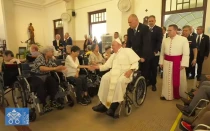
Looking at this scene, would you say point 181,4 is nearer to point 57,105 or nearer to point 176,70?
point 176,70

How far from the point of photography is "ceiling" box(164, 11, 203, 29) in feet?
15.0

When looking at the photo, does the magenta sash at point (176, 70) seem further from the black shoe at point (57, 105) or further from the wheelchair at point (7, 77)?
the wheelchair at point (7, 77)

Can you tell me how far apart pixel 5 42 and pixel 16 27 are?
1.05 meters

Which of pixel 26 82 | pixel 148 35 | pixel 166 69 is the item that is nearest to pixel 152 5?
pixel 148 35

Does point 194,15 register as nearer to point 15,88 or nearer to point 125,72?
point 125,72

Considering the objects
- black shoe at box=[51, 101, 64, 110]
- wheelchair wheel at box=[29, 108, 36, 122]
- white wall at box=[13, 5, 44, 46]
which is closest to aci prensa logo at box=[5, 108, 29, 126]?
wheelchair wheel at box=[29, 108, 36, 122]

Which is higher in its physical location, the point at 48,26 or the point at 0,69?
the point at 48,26

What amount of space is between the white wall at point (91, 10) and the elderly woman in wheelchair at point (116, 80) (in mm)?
4020

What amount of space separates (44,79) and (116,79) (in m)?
1.08

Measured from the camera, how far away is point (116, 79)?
2.31 meters

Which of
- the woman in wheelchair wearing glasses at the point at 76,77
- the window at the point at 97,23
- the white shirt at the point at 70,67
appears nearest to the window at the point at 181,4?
the window at the point at 97,23

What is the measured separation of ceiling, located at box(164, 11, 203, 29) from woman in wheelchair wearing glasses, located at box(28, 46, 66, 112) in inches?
162

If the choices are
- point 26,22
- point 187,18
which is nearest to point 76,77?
point 187,18

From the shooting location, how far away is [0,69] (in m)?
2.63
